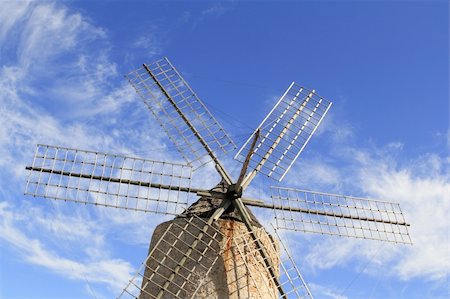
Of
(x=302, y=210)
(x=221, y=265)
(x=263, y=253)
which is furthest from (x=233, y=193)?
(x=302, y=210)

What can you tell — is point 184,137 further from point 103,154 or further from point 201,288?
point 201,288

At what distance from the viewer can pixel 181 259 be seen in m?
8.06

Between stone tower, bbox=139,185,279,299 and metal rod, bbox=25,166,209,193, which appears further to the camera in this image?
metal rod, bbox=25,166,209,193

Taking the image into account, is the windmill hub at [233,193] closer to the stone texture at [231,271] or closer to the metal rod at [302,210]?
the metal rod at [302,210]

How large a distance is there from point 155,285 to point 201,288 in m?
0.79

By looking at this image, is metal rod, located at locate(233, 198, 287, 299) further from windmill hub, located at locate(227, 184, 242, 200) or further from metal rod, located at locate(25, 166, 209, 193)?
metal rod, located at locate(25, 166, 209, 193)

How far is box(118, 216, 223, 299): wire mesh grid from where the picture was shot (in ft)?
25.7

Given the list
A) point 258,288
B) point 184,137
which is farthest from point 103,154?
point 258,288

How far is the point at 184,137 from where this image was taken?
9.57 meters

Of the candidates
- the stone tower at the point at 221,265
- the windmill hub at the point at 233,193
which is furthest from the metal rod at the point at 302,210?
the stone tower at the point at 221,265

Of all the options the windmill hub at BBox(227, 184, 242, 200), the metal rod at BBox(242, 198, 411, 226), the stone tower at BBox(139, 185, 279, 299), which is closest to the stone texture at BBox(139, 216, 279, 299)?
the stone tower at BBox(139, 185, 279, 299)

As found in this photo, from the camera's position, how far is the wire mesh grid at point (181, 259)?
7848 millimetres

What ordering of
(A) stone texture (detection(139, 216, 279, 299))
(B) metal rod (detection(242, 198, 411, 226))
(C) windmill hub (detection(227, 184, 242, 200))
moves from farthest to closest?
(B) metal rod (detection(242, 198, 411, 226)) < (C) windmill hub (detection(227, 184, 242, 200)) < (A) stone texture (detection(139, 216, 279, 299))

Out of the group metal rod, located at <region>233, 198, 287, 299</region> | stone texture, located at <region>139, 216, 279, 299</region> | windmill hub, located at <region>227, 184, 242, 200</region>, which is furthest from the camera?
windmill hub, located at <region>227, 184, 242, 200</region>
